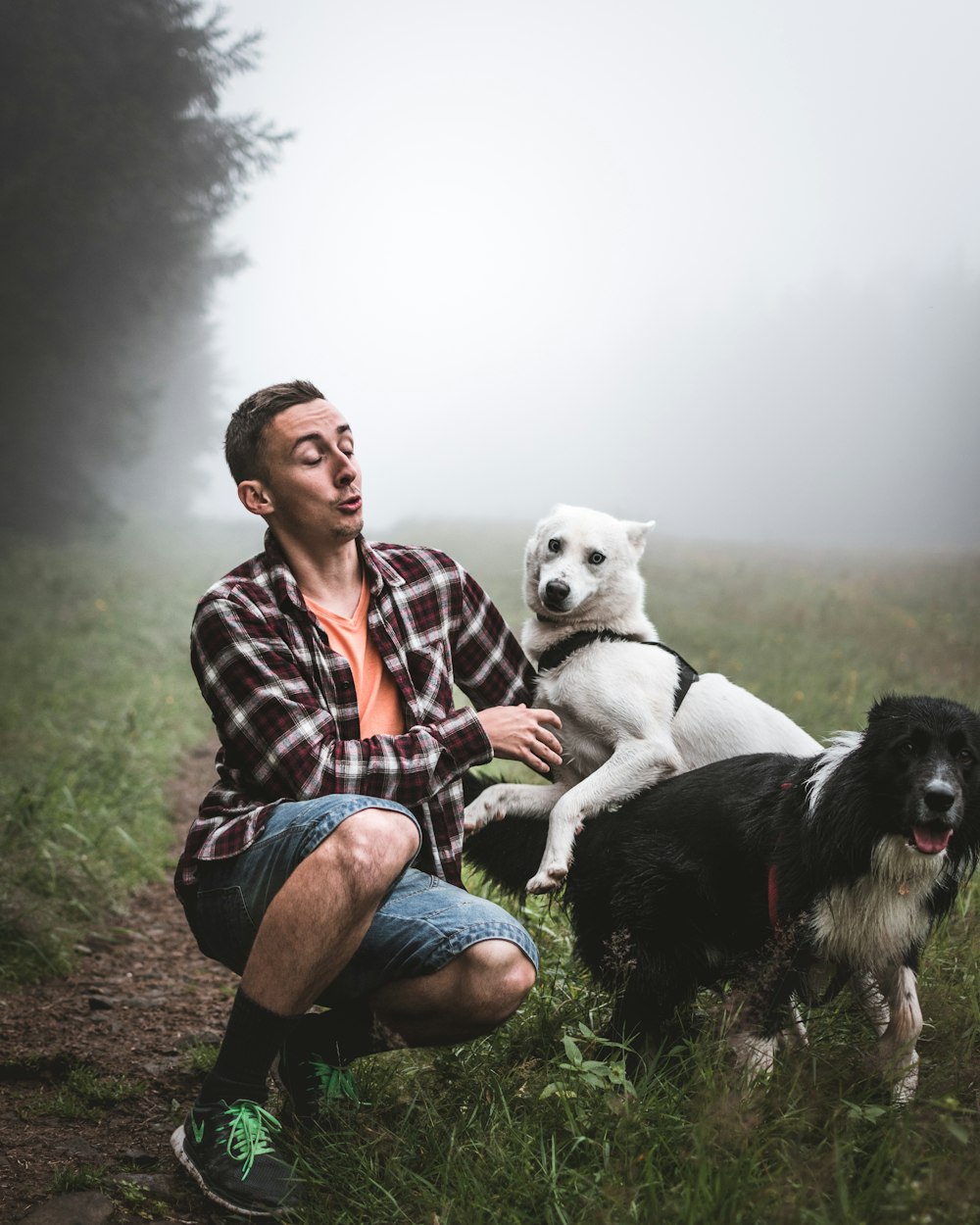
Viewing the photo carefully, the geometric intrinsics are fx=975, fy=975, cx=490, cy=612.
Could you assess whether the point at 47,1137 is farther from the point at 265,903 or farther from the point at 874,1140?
the point at 874,1140

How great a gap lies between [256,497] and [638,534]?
1.30 metres

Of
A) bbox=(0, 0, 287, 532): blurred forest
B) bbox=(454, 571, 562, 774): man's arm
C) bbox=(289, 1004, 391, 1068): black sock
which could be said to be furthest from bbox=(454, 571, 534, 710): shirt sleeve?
bbox=(0, 0, 287, 532): blurred forest

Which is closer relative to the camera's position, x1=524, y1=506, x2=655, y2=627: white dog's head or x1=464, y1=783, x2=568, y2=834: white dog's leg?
x1=464, y1=783, x2=568, y2=834: white dog's leg

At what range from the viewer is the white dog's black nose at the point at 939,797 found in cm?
201

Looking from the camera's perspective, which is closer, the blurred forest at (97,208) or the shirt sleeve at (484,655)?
the shirt sleeve at (484,655)

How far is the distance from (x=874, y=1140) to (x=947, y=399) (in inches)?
168

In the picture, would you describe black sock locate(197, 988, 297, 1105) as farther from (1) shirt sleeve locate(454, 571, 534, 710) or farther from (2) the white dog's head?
(2) the white dog's head

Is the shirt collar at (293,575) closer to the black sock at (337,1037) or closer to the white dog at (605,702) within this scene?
the white dog at (605,702)

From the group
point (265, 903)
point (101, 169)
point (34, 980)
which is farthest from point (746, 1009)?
point (101, 169)

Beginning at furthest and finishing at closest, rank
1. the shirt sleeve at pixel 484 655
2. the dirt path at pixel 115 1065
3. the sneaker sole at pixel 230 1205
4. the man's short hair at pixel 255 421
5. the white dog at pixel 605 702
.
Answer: the shirt sleeve at pixel 484 655
the white dog at pixel 605 702
the man's short hair at pixel 255 421
the dirt path at pixel 115 1065
the sneaker sole at pixel 230 1205

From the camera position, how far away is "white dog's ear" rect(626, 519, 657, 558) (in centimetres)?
327

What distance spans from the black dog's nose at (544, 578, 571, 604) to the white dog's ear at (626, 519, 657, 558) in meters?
0.41

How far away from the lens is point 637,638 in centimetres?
312

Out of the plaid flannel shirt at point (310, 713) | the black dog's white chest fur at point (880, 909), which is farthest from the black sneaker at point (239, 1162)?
the black dog's white chest fur at point (880, 909)
